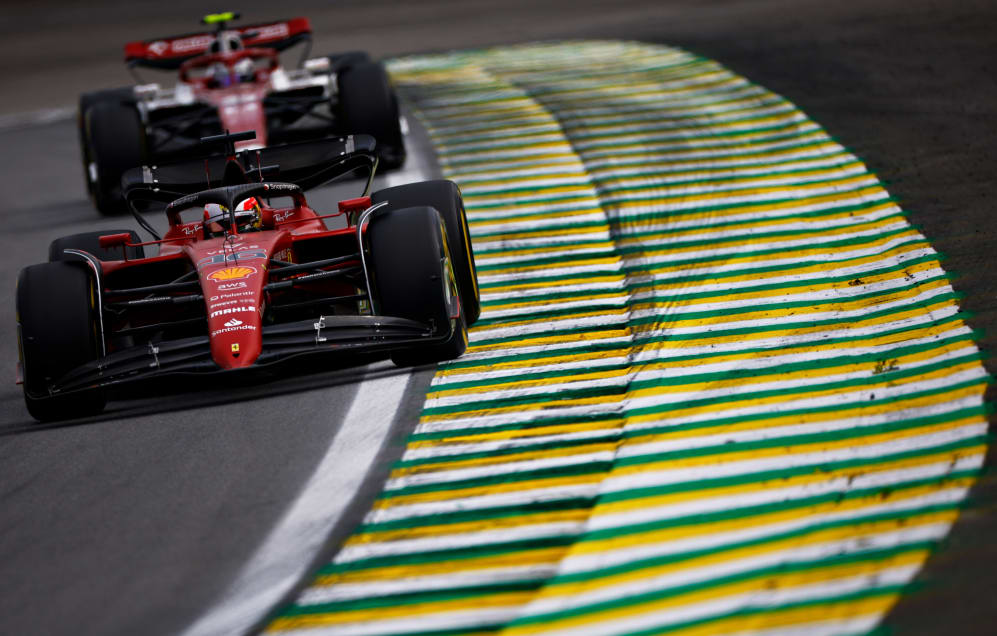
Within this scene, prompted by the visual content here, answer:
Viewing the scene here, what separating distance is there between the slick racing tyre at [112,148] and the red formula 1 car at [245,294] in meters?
5.08

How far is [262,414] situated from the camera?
7152 millimetres

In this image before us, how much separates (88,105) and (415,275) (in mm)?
9022

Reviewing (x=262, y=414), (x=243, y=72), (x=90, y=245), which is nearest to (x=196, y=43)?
(x=243, y=72)

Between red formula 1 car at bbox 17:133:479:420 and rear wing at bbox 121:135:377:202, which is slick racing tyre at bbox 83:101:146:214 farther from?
red formula 1 car at bbox 17:133:479:420

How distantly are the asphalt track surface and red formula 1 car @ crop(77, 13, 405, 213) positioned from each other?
81cm

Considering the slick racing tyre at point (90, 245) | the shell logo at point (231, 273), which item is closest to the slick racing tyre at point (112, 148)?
the slick racing tyre at point (90, 245)

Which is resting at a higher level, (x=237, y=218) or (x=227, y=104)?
(x=237, y=218)

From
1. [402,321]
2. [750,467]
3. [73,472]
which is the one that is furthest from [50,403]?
[750,467]

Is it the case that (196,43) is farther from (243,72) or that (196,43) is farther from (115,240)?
(115,240)

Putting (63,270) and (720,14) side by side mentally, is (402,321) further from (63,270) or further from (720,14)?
(720,14)

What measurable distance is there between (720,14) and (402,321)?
16.5 meters

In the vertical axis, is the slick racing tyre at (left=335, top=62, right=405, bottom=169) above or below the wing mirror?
below

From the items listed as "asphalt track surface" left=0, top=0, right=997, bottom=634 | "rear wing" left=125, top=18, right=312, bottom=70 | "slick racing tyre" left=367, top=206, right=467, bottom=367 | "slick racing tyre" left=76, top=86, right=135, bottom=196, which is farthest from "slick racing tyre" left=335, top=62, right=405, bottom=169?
"slick racing tyre" left=367, top=206, right=467, bottom=367

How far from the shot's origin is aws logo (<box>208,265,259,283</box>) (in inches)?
288
